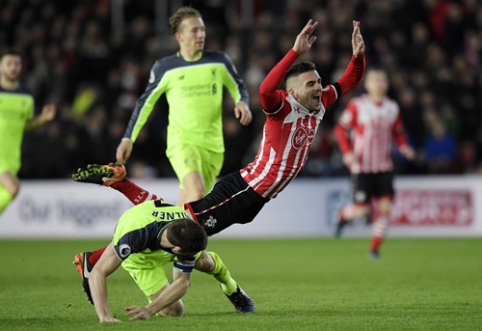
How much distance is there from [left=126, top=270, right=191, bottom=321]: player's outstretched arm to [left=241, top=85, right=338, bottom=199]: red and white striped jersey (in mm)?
1322

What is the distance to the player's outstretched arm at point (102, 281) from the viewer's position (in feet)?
22.2

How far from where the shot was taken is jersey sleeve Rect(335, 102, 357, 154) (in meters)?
13.7

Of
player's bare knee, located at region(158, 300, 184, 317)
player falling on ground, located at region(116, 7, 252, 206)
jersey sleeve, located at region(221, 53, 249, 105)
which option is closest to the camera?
player's bare knee, located at region(158, 300, 184, 317)

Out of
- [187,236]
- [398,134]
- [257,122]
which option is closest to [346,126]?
[398,134]

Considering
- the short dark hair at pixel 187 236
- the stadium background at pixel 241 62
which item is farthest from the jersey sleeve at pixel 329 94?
the stadium background at pixel 241 62

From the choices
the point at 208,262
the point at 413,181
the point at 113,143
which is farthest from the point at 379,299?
the point at 113,143

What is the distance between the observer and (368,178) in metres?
A: 13.8

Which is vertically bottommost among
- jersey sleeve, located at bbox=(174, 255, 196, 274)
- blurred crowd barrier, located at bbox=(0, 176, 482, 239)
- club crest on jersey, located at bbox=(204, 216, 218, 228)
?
blurred crowd barrier, located at bbox=(0, 176, 482, 239)

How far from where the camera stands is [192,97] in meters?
9.63

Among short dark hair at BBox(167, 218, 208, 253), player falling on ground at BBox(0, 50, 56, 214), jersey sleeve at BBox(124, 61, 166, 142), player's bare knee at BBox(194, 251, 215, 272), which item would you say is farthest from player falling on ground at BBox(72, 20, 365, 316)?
player falling on ground at BBox(0, 50, 56, 214)

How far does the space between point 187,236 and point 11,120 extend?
6278 millimetres

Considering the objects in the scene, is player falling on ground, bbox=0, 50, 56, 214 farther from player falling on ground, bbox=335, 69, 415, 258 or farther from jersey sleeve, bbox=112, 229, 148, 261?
jersey sleeve, bbox=112, 229, 148, 261

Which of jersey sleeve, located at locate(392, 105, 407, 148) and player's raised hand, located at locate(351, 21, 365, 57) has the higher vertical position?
player's raised hand, located at locate(351, 21, 365, 57)

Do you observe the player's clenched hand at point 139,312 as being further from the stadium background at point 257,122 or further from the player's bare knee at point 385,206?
the player's bare knee at point 385,206
